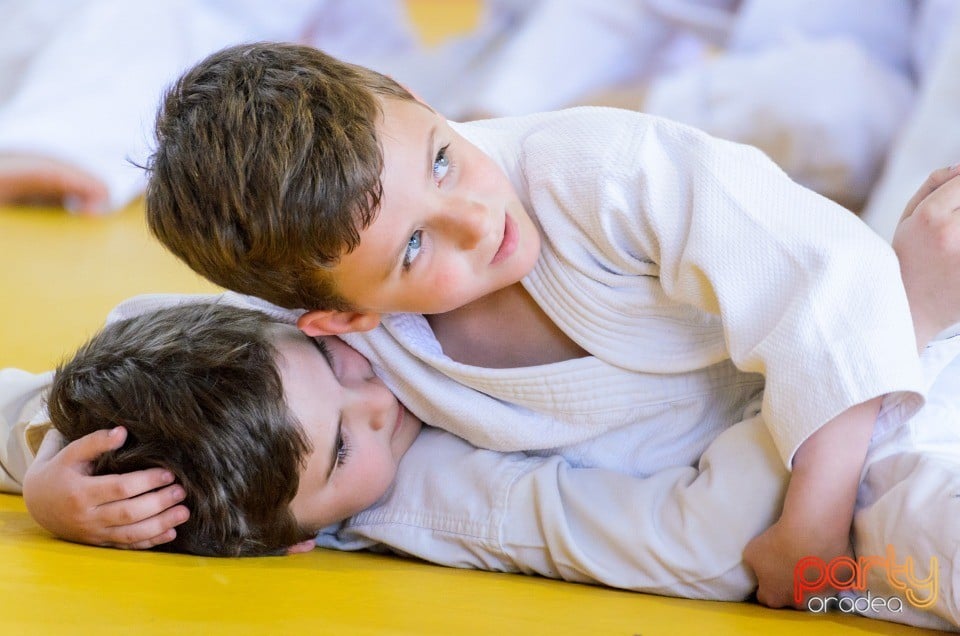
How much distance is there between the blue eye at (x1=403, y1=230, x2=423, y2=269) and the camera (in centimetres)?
99

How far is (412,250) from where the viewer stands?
3.27 feet

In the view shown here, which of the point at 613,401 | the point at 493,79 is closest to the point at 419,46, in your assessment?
the point at 493,79

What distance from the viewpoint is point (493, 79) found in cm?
270

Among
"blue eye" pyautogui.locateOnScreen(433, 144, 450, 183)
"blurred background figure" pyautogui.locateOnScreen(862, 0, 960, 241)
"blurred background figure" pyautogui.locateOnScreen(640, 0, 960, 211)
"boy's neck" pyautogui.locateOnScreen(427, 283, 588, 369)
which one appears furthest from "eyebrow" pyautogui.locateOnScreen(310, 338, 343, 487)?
"blurred background figure" pyautogui.locateOnScreen(640, 0, 960, 211)

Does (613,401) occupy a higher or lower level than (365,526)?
higher

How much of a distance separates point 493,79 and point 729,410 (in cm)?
170

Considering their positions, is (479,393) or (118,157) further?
(118,157)

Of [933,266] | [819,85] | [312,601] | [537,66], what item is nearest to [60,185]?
[537,66]

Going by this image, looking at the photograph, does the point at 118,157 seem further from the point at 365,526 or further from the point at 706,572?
the point at 706,572

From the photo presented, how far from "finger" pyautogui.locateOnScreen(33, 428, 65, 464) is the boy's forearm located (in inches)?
26.1

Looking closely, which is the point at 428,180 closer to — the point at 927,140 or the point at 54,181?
the point at 927,140

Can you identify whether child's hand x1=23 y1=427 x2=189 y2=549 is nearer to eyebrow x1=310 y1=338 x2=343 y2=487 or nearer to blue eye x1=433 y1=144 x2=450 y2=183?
eyebrow x1=310 y1=338 x2=343 y2=487

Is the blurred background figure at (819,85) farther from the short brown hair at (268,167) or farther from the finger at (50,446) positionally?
the finger at (50,446)

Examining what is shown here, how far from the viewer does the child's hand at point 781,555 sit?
0.94 meters
